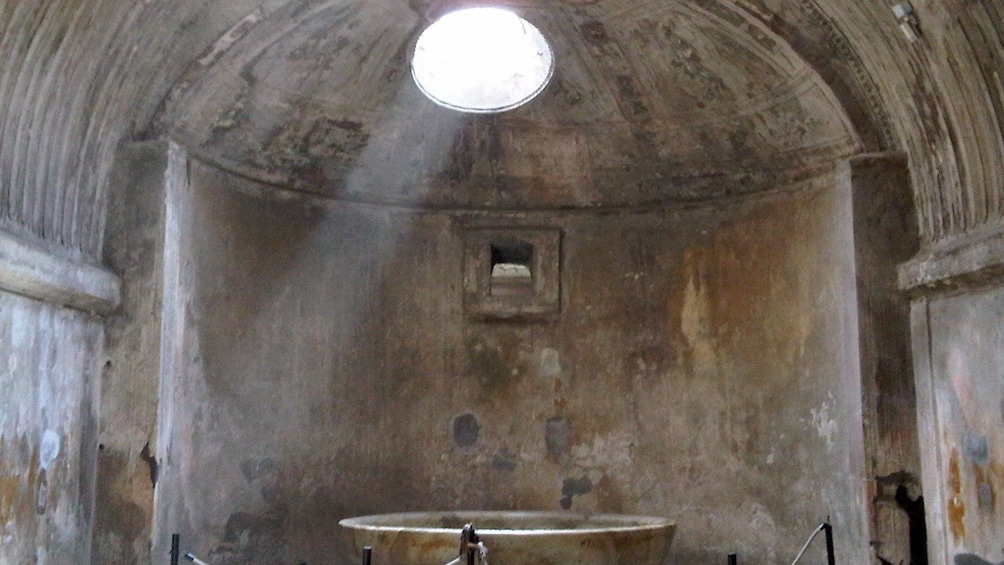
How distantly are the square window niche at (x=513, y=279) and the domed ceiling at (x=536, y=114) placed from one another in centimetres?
29

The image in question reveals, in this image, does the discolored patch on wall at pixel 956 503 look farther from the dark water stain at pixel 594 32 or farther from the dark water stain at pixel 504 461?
the dark water stain at pixel 594 32

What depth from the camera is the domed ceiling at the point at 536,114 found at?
303 inches

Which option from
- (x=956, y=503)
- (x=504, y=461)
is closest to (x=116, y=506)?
(x=504, y=461)

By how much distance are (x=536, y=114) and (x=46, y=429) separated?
15.6ft

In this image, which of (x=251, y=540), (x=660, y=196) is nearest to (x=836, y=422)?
(x=660, y=196)

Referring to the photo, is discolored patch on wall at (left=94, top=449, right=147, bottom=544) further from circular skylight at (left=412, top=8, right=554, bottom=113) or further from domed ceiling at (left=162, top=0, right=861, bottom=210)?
circular skylight at (left=412, top=8, right=554, bottom=113)

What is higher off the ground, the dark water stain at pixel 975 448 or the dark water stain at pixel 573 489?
the dark water stain at pixel 975 448

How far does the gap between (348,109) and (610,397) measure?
340 centimetres

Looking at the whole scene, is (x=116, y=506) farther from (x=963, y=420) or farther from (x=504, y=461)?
(x=963, y=420)

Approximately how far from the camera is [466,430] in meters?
9.47

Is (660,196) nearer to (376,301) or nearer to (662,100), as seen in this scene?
(662,100)

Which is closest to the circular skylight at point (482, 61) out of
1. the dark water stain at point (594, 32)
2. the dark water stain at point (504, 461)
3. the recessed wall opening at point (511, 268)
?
the dark water stain at point (594, 32)

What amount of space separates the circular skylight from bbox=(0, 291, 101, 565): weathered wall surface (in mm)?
3648

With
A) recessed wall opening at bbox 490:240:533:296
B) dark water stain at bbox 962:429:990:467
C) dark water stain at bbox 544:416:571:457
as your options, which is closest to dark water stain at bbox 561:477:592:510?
dark water stain at bbox 544:416:571:457
